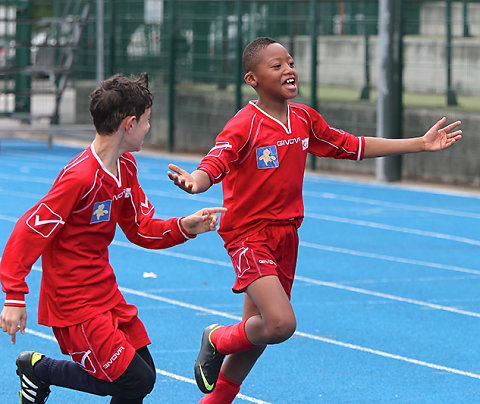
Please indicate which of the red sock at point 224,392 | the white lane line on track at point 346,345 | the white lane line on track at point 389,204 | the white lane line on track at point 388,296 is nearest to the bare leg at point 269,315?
the red sock at point 224,392

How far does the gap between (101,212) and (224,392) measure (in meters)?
1.41

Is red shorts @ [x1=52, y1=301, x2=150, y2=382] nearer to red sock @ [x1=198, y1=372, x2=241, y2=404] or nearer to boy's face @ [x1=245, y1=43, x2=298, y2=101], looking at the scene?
red sock @ [x1=198, y1=372, x2=241, y2=404]

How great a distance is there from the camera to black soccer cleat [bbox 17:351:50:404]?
16.4 feet

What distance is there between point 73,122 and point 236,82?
6.01 metres

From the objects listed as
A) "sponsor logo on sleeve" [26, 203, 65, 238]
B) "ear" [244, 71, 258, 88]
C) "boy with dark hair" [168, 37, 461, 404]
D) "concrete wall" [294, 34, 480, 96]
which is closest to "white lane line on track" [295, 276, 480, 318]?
"boy with dark hair" [168, 37, 461, 404]

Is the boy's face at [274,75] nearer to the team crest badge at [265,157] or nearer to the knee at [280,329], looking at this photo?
the team crest badge at [265,157]

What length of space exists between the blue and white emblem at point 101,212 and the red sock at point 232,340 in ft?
3.62

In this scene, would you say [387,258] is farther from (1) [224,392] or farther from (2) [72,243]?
(2) [72,243]

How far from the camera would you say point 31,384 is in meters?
5.02

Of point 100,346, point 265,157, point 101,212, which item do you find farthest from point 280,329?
point 101,212

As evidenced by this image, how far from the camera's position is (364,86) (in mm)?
18031

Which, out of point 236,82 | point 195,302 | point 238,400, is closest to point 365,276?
point 195,302

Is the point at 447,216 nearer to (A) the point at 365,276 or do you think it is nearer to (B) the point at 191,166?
(A) the point at 365,276

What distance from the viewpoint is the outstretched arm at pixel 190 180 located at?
15.6ft
